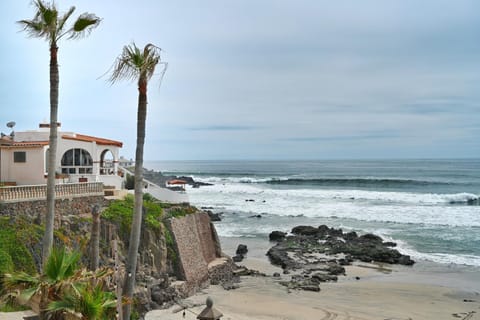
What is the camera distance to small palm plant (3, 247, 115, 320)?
805 cm

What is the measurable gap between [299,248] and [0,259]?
73.2 feet

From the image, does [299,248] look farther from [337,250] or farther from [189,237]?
[189,237]

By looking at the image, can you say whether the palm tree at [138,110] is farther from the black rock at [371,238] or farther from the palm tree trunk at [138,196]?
the black rock at [371,238]

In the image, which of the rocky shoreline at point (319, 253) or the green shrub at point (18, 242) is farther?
the rocky shoreline at point (319, 253)

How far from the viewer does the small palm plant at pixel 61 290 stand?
8.05 m

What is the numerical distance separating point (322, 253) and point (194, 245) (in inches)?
519

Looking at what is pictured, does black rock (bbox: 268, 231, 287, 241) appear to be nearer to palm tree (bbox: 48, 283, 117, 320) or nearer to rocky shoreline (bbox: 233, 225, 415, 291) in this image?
rocky shoreline (bbox: 233, 225, 415, 291)

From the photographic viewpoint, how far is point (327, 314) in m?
19.2

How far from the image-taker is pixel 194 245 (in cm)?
2170

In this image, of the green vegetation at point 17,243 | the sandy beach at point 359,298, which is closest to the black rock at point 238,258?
the sandy beach at point 359,298

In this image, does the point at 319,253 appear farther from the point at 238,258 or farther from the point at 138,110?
the point at 138,110

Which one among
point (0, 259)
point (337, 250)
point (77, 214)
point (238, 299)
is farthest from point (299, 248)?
point (0, 259)

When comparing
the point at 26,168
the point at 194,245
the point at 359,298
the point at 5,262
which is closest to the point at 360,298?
the point at 359,298

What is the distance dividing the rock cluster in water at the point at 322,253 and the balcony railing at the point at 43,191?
990 cm
